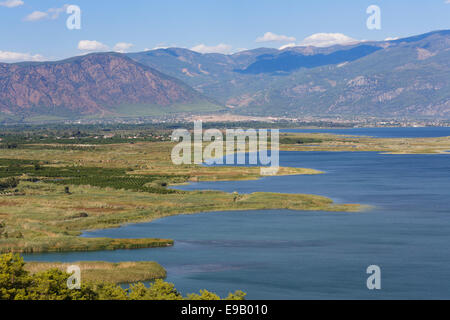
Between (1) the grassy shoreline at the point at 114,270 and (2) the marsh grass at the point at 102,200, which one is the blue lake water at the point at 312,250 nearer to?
(1) the grassy shoreline at the point at 114,270

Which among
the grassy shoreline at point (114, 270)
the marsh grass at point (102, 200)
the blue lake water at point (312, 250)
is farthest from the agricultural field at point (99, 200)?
the grassy shoreline at point (114, 270)

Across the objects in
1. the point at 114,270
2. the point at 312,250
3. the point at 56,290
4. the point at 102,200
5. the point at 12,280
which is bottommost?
the point at 312,250

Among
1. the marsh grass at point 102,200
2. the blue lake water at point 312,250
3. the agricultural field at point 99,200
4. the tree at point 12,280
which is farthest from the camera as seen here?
the agricultural field at point 99,200

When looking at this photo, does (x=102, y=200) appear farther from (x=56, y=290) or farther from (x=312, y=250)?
(x=56, y=290)

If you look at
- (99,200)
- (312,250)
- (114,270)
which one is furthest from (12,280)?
(99,200)

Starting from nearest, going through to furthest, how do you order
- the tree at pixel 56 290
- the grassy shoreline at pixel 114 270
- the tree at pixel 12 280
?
the tree at pixel 12 280 < the tree at pixel 56 290 < the grassy shoreline at pixel 114 270

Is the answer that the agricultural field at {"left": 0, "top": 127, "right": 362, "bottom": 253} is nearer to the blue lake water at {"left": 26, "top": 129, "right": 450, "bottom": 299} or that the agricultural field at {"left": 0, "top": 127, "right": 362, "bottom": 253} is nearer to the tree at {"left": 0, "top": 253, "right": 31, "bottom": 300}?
the blue lake water at {"left": 26, "top": 129, "right": 450, "bottom": 299}
